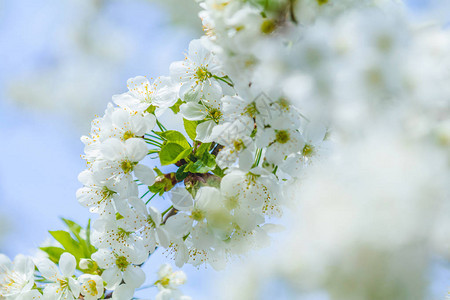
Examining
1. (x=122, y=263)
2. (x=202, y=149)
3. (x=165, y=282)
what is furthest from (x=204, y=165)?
(x=165, y=282)

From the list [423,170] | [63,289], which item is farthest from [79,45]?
[423,170]

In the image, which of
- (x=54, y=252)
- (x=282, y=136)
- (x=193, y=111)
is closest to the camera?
(x=282, y=136)

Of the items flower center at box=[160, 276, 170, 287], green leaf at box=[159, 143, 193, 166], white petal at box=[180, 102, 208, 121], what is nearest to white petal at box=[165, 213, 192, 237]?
green leaf at box=[159, 143, 193, 166]

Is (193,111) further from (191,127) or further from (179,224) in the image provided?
(179,224)

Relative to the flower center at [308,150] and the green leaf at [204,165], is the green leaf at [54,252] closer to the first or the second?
the green leaf at [204,165]

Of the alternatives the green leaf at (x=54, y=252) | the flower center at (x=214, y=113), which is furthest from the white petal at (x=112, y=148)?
the green leaf at (x=54, y=252)

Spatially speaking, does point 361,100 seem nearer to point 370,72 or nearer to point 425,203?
point 370,72
